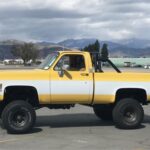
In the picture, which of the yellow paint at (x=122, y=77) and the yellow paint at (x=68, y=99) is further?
the yellow paint at (x=122, y=77)

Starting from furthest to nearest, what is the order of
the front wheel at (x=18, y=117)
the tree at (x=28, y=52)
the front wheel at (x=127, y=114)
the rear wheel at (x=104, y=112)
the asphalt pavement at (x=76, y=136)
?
the tree at (x=28, y=52) → the rear wheel at (x=104, y=112) → the front wheel at (x=127, y=114) → the front wheel at (x=18, y=117) → the asphalt pavement at (x=76, y=136)

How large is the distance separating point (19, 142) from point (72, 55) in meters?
3.14

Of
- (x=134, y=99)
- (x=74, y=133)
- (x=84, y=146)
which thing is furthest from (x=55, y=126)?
(x=84, y=146)

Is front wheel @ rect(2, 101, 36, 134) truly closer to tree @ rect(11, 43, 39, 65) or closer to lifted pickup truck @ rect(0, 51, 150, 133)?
lifted pickup truck @ rect(0, 51, 150, 133)

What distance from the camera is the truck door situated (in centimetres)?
1231

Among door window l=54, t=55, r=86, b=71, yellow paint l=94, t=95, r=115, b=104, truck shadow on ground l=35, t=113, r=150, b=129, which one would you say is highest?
door window l=54, t=55, r=86, b=71

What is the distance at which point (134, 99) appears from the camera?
520 inches

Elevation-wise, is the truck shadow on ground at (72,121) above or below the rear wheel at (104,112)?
below

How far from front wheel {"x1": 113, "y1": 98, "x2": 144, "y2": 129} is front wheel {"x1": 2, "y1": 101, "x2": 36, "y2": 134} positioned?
7.34ft

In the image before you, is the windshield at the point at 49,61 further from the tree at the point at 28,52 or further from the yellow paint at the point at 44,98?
the tree at the point at 28,52

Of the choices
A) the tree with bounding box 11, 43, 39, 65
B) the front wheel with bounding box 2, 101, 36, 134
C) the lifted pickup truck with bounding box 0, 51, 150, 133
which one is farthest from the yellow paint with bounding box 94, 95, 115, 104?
the tree with bounding box 11, 43, 39, 65

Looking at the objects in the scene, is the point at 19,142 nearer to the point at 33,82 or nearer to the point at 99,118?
the point at 33,82

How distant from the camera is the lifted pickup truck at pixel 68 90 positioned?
12055 millimetres

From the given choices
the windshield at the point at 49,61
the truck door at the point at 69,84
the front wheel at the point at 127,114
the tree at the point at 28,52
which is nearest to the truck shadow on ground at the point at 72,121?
the front wheel at the point at 127,114
